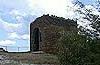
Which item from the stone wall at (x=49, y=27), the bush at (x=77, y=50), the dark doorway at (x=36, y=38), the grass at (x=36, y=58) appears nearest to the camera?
the bush at (x=77, y=50)

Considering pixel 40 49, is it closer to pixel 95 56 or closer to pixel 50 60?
pixel 50 60

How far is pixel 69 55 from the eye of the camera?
20.8 metres

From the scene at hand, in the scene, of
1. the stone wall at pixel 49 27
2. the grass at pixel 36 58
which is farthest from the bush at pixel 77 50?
the stone wall at pixel 49 27

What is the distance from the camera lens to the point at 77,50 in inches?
815

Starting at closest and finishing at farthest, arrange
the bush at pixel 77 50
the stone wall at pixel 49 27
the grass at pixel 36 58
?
the bush at pixel 77 50
the grass at pixel 36 58
the stone wall at pixel 49 27

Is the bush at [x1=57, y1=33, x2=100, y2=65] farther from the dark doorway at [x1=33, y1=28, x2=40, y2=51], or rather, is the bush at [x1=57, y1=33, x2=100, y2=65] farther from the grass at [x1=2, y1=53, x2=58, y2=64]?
the dark doorway at [x1=33, y1=28, x2=40, y2=51]

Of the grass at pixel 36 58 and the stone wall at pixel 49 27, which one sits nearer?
the grass at pixel 36 58

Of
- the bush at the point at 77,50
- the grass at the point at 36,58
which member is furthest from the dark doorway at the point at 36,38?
the bush at the point at 77,50

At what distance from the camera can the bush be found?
20266mm

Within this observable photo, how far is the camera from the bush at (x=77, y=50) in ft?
66.5

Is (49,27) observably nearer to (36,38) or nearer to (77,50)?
(36,38)

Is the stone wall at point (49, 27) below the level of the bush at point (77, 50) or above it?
above

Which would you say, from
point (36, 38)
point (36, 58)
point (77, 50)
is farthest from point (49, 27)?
point (77, 50)

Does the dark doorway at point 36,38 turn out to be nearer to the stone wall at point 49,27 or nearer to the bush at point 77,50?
the stone wall at point 49,27
